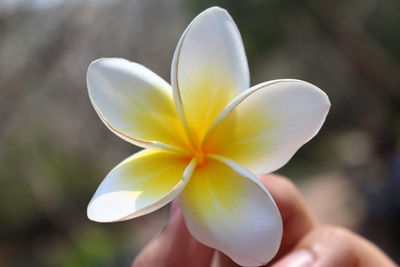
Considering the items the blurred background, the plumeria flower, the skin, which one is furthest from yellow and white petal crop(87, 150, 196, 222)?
the blurred background

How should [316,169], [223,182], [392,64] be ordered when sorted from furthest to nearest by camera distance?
[316,169] → [392,64] → [223,182]

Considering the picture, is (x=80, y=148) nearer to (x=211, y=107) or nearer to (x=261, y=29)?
(x=261, y=29)

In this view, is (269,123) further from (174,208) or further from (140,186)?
(174,208)

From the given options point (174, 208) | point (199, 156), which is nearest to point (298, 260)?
point (174, 208)

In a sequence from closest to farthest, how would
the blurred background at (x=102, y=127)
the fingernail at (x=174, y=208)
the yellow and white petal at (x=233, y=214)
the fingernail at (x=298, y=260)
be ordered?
the yellow and white petal at (x=233, y=214) → the fingernail at (x=298, y=260) → the fingernail at (x=174, y=208) → the blurred background at (x=102, y=127)

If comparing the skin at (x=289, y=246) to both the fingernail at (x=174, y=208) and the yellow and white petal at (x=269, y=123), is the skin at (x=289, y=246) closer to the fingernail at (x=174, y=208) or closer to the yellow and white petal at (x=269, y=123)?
the fingernail at (x=174, y=208)

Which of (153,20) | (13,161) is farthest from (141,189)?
(153,20)

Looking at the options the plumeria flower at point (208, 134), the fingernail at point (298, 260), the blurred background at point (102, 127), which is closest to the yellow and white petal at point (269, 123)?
the plumeria flower at point (208, 134)

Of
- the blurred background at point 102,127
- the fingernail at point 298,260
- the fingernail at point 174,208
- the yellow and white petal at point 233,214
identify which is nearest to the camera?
the yellow and white petal at point 233,214
